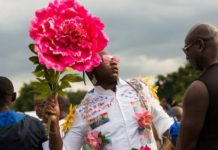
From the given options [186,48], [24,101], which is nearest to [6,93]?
[186,48]

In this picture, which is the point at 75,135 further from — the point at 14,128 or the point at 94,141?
the point at 14,128

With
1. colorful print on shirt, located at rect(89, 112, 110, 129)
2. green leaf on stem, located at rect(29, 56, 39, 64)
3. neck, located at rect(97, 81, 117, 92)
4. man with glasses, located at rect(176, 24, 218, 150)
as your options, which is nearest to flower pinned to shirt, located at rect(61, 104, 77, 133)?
colorful print on shirt, located at rect(89, 112, 110, 129)

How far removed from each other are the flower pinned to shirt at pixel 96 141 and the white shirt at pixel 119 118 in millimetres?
56

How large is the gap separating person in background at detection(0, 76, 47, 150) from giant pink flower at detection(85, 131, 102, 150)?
512mm

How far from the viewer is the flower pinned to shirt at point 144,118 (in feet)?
13.4

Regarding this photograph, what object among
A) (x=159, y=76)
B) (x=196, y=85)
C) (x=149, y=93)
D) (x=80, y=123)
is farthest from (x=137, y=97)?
(x=159, y=76)

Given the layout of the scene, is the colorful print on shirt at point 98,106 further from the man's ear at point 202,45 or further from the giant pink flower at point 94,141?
the man's ear at point 202,45

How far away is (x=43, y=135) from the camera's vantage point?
4121 millimetres

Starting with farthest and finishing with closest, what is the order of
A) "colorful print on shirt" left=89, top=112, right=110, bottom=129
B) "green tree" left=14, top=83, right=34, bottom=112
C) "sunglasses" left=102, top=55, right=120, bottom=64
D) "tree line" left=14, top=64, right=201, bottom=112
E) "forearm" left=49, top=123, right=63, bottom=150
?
"green tree" left=14, top=83, right=34, bottom=112, "tree line" left=14, top=64, right=201, bottom=112, "sunglasses" left=102, top=55, right=120, bottom=64, "colorful print on shirt" left=89, top=112, right=110, bottom=129, "forearm" left=49, top=123, right=63, bottom=150

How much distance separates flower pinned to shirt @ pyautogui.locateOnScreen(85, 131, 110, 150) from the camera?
407 cm

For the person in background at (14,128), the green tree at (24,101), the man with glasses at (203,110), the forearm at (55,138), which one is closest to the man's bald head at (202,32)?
the man with glasses at (203,110)

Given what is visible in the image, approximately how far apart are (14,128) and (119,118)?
120 centimetres

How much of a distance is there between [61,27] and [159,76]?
85.8 m

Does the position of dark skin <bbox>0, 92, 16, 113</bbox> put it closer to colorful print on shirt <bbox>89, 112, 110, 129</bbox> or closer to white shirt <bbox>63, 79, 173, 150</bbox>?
white shirt <bbox>63, 79, 173, 150</bbox>
